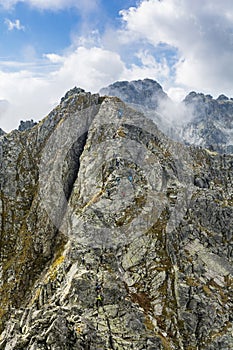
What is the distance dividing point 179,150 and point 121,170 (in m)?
32.1

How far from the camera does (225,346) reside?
49781 mm

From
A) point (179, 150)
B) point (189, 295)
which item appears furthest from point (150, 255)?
point (179, 150)

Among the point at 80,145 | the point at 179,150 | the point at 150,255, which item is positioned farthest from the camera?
the point at 179,150

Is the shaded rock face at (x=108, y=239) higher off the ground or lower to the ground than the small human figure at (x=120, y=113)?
lower

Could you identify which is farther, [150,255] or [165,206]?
[165,206]

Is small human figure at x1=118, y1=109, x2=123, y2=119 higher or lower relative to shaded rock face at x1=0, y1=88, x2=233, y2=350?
higher

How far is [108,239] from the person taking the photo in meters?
56.2

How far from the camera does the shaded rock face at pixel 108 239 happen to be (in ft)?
147

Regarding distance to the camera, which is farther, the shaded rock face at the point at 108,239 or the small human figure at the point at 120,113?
the small human figure at the point at 120,113

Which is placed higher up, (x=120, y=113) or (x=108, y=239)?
(x=120, y=113)

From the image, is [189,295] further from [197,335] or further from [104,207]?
[104,207]

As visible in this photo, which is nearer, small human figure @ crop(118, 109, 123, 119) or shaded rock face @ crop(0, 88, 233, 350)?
shaded rock face @ crop(0, 88, 233, 350)

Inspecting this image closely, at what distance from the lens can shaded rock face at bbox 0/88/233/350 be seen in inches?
1763

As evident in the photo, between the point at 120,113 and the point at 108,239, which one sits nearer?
the point at 108,239
